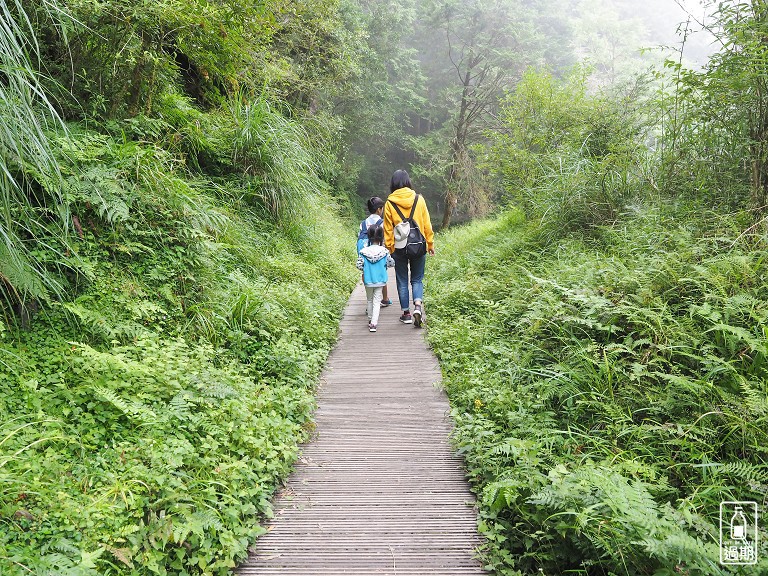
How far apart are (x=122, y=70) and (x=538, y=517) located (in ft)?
19.2

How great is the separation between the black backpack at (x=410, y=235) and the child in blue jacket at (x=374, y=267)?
28cm

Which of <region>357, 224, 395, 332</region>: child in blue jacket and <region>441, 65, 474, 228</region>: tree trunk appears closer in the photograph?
<region>357, 224, 395, 332</region>: child in blue jacket

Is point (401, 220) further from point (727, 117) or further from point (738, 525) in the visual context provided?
point (738, 525)

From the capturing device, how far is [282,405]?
361 centimetres

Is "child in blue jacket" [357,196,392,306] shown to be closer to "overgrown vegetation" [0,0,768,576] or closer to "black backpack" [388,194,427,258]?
"black backpack" [388,194,427,258]

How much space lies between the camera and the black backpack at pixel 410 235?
230 inches

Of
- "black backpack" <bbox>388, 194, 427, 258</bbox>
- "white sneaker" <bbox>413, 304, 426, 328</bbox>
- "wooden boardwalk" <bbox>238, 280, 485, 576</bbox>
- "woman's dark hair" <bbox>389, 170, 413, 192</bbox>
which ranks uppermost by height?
"woman's dark hair" <bbox>389, 170, 413, 192</bbox>

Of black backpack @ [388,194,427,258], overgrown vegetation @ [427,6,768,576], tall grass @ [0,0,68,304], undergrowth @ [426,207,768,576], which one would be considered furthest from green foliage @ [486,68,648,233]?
tall grass @ [0,0,68,304]

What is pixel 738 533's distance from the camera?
1955mm

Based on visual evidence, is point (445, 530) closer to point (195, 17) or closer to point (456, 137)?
point (195, 17)

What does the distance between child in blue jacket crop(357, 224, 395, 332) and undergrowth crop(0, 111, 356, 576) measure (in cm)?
76

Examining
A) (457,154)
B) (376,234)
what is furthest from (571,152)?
(457,154)

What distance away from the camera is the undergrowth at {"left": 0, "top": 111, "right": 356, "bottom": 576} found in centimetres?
207

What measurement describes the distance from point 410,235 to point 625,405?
11.6 feet
